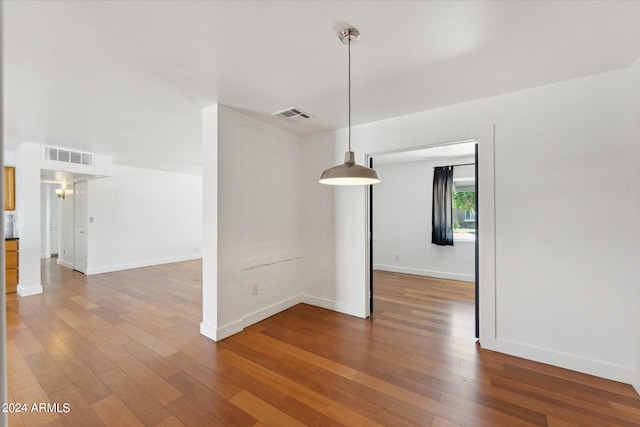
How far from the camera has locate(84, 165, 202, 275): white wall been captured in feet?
21.0

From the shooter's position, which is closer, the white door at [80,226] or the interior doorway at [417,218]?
the interior doorway at [417,218]

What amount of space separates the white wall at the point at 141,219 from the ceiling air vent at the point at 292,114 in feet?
17.5

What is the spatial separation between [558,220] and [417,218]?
146 inches

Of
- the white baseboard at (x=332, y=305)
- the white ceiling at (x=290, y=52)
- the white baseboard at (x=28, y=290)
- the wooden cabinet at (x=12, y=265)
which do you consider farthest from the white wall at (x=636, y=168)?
the wooden cabinet at (x=12, y=265)

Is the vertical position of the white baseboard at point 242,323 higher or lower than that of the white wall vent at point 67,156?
lower

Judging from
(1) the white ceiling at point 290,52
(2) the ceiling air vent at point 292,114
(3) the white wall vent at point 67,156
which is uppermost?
(1) the white ceiling at point 290,52

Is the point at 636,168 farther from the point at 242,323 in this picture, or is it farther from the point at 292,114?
the point at 242,323

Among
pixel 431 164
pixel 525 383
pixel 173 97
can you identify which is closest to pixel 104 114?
pixel 173 97

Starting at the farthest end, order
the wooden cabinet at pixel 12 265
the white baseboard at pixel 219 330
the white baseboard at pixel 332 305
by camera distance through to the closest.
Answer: the wooden cabinet at pixel 12 265
the white baseboard at pixel 332 305
the white baseboard at pixel 219 330

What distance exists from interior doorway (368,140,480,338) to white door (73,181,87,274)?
6497mm

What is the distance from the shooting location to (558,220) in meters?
2.67

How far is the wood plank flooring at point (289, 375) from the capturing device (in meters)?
2.01

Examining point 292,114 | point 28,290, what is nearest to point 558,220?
point 292,114

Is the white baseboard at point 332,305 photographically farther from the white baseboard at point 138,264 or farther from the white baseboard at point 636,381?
the white baseboard at point 138,264
